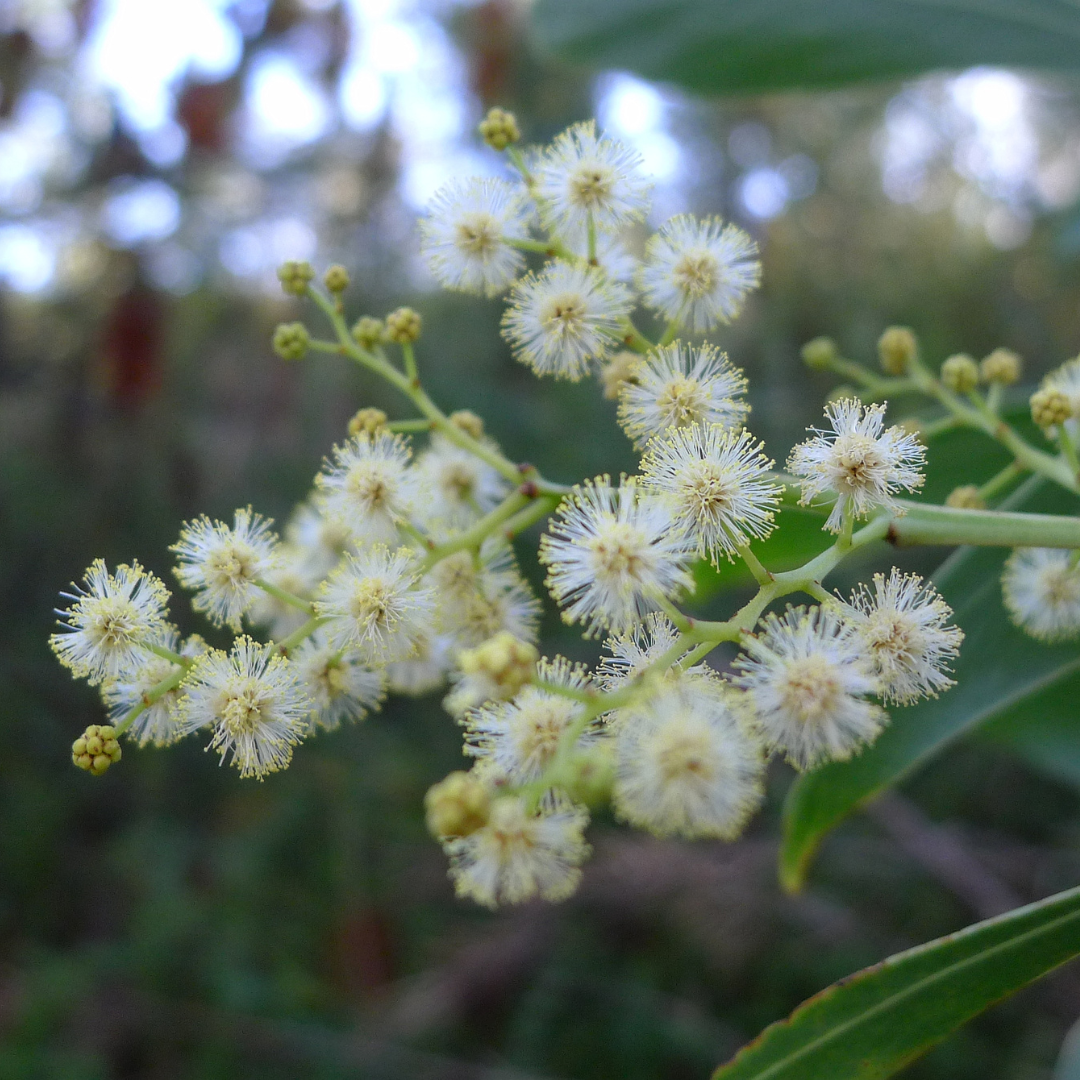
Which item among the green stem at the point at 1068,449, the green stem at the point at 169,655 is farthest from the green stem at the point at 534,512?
the green stem at the point at 1068,449

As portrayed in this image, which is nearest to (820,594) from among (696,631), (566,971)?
(696,631)

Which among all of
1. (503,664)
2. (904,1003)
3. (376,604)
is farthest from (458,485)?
(904,1003)

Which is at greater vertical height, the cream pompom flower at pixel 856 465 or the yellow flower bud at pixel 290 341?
the yellow flower bud at pixel 290 341

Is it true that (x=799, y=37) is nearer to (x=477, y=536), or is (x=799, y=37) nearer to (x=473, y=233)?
(x=473, y=233)

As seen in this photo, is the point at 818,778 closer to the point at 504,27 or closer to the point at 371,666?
the point at 371,666

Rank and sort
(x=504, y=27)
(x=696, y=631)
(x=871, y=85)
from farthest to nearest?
(x=504, y=27)
(x=871, y=85)
(x=696, y=631)

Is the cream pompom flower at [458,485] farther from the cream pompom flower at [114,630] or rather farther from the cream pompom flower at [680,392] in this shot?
the cream pompom flower at [114,630]

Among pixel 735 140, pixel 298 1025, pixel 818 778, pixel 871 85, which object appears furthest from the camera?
pixel 735 140
